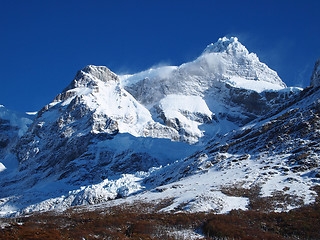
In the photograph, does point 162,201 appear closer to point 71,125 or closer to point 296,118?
point 296,118

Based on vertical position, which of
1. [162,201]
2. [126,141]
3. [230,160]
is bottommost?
[162,201]

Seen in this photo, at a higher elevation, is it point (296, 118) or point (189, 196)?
point (296, 118)

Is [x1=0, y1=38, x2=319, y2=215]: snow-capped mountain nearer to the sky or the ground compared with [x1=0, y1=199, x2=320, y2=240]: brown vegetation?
nearer to the sky

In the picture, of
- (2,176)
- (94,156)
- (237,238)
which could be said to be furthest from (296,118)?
(2,176)

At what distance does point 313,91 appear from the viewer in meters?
87.9

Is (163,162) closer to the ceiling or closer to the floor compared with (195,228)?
closer to the ceiling

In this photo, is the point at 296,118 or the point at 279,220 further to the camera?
the point at 296,118

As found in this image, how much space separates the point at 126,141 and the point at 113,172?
3150 centimetres

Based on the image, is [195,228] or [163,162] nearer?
[195,228]

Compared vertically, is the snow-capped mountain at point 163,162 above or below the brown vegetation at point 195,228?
above

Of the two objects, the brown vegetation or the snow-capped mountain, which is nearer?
the brown vegetation

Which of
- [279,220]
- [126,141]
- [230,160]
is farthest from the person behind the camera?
[126,141]

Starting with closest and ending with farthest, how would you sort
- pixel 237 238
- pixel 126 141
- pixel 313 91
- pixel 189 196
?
pixel 237 238 → pixel 189 196 → pixel 313 91 → pixel 126 141

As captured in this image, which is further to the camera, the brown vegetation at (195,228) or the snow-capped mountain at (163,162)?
the snow-capped mountain at (163,162)
